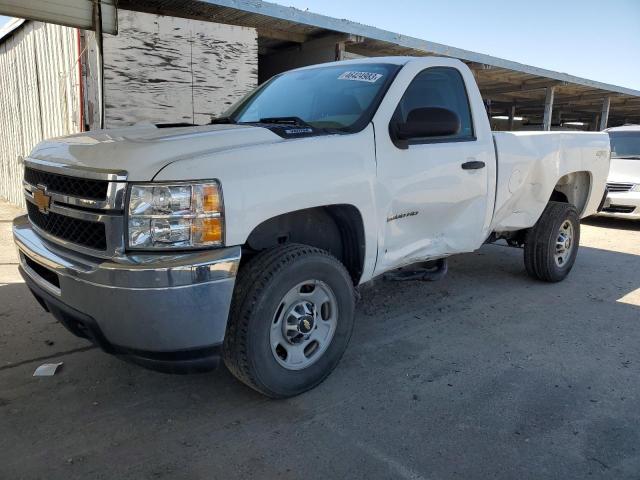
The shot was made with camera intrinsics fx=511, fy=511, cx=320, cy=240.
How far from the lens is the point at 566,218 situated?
5.36m

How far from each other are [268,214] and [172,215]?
0.50 m

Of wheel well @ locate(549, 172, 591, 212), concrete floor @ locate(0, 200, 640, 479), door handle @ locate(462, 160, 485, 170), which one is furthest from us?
wheel well @ locate(549, 172, 591, 212)

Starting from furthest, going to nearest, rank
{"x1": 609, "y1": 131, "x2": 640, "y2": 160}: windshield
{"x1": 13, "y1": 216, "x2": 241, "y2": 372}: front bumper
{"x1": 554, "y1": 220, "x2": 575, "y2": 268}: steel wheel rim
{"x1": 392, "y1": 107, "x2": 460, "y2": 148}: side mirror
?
{"x1": 609, "y1": 131, "x2": 640, "y2": 160}: windshield
{"x1": 554, "y1": 220, "x2": 575, "y2": 268}: steel wheel rim
{"x1": 392, "y1": 107, "x2": 460, "y2": 148}: side mirror
{"x1": 13, "y1": 216, "x2": 241, "y2": 372}: front bumper

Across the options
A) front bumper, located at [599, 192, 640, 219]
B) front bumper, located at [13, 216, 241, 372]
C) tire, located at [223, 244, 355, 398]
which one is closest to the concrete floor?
tire, located at [223, 244, 355, 398]

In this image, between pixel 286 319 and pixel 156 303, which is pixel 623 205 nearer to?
pixel 286 319

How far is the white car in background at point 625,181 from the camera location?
908 centimetres

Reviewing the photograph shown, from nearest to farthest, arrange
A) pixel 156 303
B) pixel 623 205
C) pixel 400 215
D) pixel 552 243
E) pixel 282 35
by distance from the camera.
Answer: pixel 156 303 < pixel 400 215 < pixel 552 243 < pixel 623 205 < pixel 282 35

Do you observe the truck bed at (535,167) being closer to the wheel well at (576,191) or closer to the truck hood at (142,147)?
the wheel well at (576,191)

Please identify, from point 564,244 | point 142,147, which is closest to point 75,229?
point 142,147

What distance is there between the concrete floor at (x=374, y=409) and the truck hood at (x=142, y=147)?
1.38 metres

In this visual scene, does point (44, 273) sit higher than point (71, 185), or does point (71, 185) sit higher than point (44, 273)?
point (71, 185)

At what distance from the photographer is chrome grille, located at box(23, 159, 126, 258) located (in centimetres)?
240

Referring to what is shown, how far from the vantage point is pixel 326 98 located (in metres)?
3.66

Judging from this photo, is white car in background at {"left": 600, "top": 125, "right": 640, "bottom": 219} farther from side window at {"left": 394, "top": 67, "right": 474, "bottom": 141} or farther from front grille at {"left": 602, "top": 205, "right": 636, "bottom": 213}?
side window at {"left": 394, "top": 67, "right": 474, "bottom": 141}
